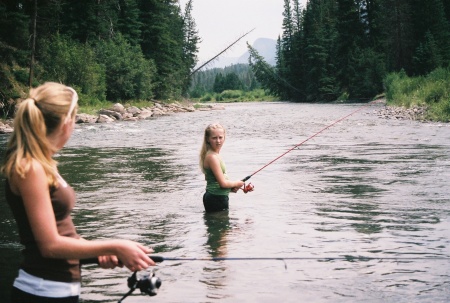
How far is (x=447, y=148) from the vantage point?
14539 mm

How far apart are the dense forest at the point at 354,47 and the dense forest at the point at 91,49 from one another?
20.5 meters

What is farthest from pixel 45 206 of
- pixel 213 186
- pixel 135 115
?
pixel 135 115

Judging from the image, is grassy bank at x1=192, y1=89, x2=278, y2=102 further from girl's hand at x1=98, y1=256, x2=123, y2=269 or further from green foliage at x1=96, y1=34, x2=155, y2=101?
girl's hand at x1=98, y1=256, x2=123, y2=269

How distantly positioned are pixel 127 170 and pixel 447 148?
26.8ft

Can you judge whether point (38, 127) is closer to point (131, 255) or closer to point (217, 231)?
point (131, 255)

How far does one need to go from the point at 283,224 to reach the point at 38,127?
5.11 metres

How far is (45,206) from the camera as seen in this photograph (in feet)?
7.47

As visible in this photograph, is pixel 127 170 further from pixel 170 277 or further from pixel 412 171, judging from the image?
pixel 170 277

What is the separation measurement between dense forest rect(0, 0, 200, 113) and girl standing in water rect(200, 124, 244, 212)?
22585 mm

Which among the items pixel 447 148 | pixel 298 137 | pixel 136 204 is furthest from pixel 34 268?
pixel 298 137

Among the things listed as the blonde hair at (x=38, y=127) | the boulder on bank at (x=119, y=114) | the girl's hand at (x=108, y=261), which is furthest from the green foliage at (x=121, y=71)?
the blonde hair at (x=38, y=127)

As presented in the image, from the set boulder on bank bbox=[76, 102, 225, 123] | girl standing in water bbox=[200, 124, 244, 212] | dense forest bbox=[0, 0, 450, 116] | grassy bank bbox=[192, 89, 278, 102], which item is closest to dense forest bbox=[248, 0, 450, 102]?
dense forest bbox=[0, 0, 450, 116]

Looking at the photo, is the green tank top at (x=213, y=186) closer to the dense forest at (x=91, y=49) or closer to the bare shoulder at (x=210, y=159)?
the bare shoulder at (x=210, y=159)

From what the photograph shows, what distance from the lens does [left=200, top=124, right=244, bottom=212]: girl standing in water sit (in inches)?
Result: 298
